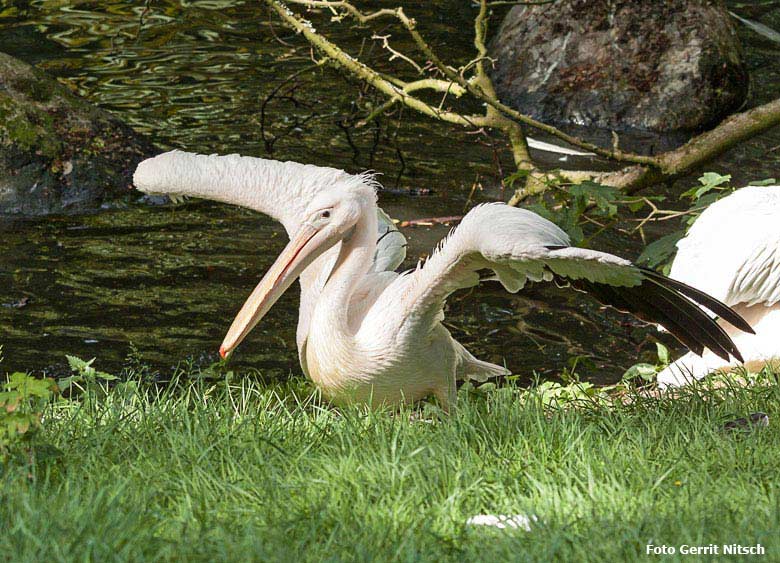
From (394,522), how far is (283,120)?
6805mm

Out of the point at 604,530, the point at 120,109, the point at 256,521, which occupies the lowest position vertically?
the point at 120,109

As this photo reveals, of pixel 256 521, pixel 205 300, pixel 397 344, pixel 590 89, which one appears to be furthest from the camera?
pixel 590 89

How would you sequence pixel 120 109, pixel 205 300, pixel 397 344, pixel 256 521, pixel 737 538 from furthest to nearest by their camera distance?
Answer: pixel 120 109
pixel 205 300
pixel 397 344
pixel 256 521
pixel 737 538

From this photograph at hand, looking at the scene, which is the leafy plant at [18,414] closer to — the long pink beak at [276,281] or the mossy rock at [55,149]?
the long pink beak at [276,281]

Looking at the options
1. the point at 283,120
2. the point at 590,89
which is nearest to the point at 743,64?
the point at 590,89

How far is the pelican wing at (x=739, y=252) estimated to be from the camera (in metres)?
4.75

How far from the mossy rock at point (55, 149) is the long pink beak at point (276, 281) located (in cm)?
335

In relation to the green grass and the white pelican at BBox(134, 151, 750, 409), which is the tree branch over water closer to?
the white pelican at BBox(134, 151, 750, 409)

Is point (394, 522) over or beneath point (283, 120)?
over

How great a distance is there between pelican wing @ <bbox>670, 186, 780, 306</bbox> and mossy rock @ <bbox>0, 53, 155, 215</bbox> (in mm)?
4306

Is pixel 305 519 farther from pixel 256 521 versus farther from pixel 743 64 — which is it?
pixel 743 64

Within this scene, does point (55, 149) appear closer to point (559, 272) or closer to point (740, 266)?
point (740, 266)

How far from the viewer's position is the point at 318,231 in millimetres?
4660

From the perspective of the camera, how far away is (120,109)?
909 centimetres
